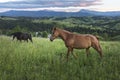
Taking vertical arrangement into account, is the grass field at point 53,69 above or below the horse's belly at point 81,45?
below

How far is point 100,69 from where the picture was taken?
42.9 ft

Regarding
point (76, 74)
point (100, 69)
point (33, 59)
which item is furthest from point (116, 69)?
point (33, 59)

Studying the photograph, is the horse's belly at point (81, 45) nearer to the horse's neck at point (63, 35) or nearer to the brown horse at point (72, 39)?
the brown horse at point (72, 39)

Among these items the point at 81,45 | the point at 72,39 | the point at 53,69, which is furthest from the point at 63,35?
the point at 53,69

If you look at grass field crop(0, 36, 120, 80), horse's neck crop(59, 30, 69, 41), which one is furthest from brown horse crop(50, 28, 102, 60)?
grass field crop(0, 36, 120, 80)

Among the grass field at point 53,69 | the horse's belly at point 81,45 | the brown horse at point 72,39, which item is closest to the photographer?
the grass field at point 53,69

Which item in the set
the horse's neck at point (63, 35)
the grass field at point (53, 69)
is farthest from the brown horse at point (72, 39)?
the grass field at point (53, 69)

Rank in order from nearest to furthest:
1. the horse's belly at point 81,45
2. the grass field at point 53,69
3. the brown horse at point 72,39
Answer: the grass field at point 53,69
the brown horse at point 72,39
the horse's belly at point 81,45

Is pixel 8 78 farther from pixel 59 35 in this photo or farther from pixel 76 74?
pixel 59 35

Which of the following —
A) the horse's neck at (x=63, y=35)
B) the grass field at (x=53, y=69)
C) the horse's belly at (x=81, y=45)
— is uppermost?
the horse's neck at (x=63, y=35)

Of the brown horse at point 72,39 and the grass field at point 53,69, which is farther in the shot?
the brown horse at point 72,39

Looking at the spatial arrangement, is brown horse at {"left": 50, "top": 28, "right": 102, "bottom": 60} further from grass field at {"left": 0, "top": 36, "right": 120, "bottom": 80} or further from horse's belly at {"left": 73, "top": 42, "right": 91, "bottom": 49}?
grass field at {"left": 0, "top": 36, "right": 120, "bottom": 80}

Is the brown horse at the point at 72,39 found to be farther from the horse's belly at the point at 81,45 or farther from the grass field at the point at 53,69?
the grass field at the point at 53,69

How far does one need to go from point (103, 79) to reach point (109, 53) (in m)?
7.60
